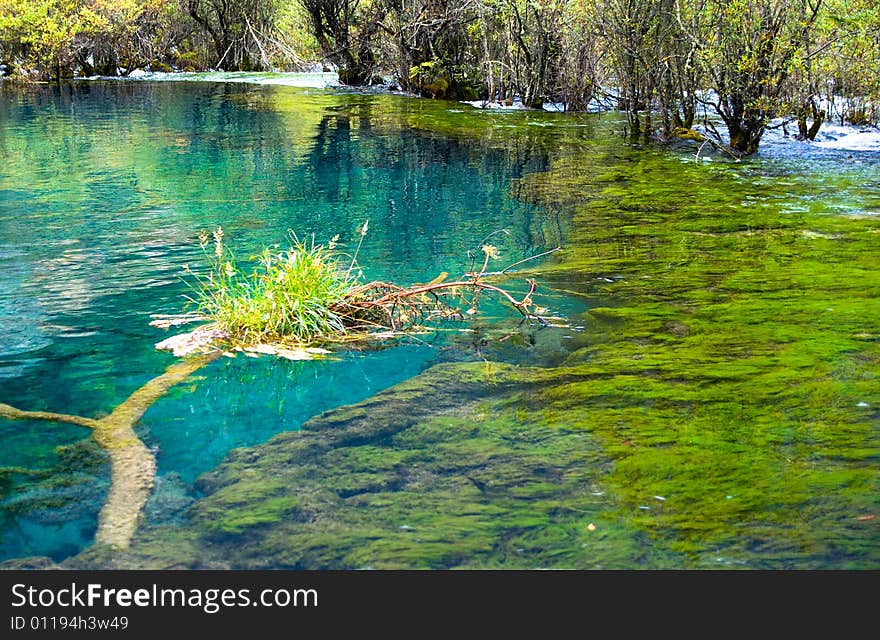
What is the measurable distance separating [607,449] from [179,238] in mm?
6216

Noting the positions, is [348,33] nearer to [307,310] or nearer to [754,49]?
[754,49]

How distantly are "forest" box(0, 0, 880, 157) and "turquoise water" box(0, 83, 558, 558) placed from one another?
3569 millimetres

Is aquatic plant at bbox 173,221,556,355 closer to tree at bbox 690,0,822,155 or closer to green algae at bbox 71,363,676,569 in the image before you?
green algae at bbox 71,363,676,569

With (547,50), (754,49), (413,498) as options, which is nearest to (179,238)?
(413,498)

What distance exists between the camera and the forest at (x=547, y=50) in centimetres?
1366

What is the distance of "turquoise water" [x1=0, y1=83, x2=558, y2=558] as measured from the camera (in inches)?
197

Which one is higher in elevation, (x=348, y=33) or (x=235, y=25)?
(x=235, y=25)

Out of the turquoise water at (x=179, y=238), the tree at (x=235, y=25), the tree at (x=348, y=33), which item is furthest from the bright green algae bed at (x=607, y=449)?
the tree at (x=235, y=25)

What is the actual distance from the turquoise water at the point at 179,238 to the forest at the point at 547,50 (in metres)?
3.57

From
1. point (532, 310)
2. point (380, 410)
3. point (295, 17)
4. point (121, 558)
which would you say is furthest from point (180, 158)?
point (295, 17)

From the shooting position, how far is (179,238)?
9.27m

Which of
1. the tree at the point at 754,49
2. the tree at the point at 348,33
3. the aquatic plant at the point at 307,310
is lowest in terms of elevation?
the aquatic plant at the point at 307,310

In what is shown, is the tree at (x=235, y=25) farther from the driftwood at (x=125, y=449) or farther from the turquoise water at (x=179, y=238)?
the driftwood at (x=125, y=449)
